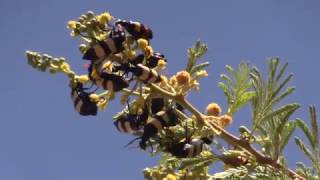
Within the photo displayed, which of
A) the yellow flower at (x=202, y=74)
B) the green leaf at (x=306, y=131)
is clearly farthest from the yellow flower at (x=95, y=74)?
the green leaf at (x=306, y=131)

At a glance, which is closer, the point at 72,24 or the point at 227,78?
the point at 72,24

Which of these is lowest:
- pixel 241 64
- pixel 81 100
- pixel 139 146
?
pixel 139 146

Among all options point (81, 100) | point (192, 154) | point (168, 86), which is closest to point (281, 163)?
point (192, 154)

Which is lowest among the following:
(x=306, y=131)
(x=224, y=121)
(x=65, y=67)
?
(x=306, y=131)

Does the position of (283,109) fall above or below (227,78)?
below

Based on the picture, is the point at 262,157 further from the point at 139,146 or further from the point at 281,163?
the point at 139,146

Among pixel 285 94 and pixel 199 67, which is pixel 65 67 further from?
pixel 285 94

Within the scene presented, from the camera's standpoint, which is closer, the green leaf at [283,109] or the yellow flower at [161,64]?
the green leaf at [283,109]

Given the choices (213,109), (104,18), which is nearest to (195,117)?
(213,109)

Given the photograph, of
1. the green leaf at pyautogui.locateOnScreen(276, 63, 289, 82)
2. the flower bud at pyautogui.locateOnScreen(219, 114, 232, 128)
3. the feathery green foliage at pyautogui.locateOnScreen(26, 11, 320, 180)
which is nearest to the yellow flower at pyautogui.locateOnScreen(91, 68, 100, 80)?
the feathery green foliage at pyautogui.locateOnScreen(26, 11, 320, 180)

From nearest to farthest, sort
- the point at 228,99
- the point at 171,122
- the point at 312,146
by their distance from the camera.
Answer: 1. the point at 312,146
2. the point at 171,122
3. the point at 228,99

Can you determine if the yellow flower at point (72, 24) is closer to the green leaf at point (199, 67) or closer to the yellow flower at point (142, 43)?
the yellow flower at point (142, 43)
